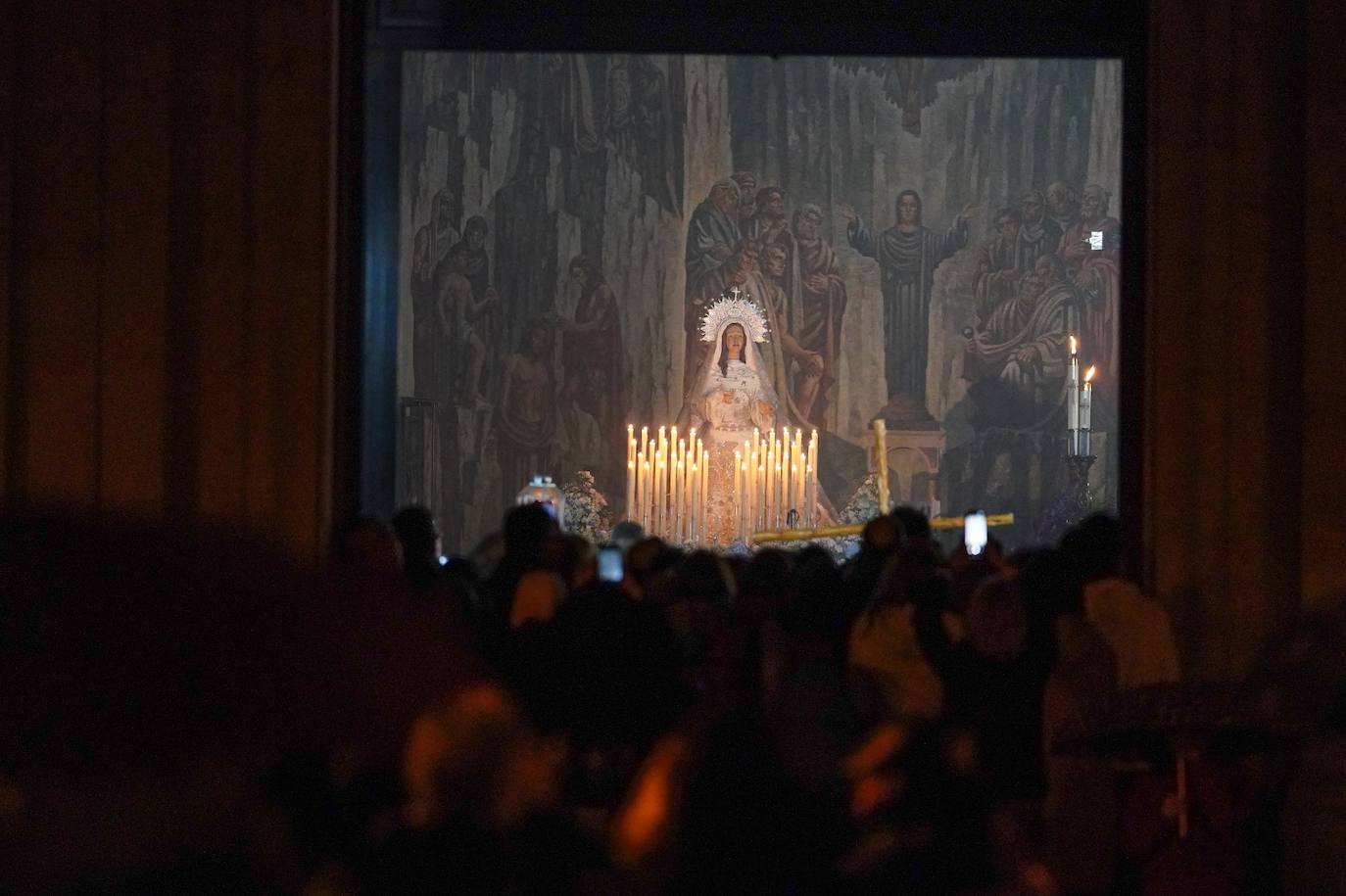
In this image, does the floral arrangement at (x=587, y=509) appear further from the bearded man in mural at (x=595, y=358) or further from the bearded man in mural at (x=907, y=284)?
the bearded man in mural at (x=907, y=284)

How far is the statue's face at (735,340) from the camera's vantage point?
63.0 feet

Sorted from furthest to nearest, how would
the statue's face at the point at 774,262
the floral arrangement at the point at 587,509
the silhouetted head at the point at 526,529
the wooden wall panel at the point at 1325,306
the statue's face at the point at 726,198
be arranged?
the statue's face at the point at 726,198
the statue's face at the point at 774,262
the floral arrangement at the point at 587,509
the silhouetted head at the point at 526,529
the wooden wall panel at the point at 1325,306

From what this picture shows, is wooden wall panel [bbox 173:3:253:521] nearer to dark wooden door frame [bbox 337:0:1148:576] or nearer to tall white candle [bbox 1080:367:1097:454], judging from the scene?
dark wooden door frame [bbox 337:0:1148:576]

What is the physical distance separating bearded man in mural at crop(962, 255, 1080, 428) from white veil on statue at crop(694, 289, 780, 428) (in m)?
2.24

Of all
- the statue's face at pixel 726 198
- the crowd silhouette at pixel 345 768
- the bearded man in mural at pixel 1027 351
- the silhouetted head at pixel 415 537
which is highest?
the statue's face at pixel 726 198

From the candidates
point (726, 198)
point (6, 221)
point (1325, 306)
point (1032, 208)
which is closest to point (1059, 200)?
point (1032, 208)

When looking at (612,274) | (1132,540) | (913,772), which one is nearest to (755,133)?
(612,274)

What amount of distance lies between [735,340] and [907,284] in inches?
80.1

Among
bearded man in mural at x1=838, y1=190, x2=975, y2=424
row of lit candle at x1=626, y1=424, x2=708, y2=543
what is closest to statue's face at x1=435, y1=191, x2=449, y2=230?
row of lit candle at x1=626, y1=424, x2=708, y2=543

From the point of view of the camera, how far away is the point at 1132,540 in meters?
6.58

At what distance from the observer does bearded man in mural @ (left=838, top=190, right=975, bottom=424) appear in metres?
19.5

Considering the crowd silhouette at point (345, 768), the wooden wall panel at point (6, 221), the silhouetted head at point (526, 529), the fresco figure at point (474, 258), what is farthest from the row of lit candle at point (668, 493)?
the crowd silhouette at point (345, 768)

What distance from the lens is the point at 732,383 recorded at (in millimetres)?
19062

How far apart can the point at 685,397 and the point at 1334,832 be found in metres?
13.6
